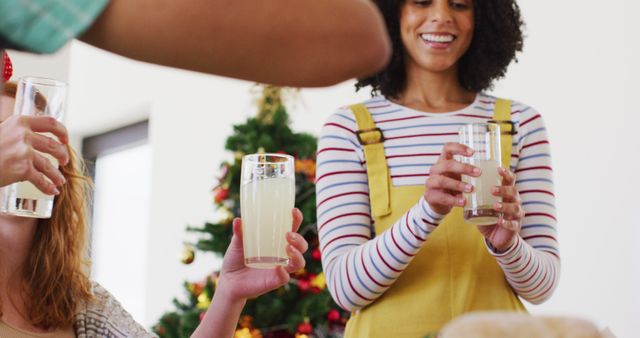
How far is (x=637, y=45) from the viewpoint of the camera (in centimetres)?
345

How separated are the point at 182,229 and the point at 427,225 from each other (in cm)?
401

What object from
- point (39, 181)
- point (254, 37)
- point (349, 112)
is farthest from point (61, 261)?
point (254, 37)

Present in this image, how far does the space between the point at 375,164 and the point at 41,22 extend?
1405mm

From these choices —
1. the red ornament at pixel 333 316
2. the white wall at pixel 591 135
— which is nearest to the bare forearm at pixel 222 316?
the white wall at pixel 591 135

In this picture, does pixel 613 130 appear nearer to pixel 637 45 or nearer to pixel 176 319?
pixel 637 45

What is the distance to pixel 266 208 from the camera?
1872 mm

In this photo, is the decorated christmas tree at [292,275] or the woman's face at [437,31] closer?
the woman's face at [437,31]

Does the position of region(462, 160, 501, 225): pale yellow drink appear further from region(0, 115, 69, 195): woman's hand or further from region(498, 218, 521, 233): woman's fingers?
region(0, 115, 69, 195): woman's hand

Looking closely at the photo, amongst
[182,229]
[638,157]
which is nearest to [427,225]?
[638,157]

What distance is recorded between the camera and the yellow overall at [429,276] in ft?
6.23

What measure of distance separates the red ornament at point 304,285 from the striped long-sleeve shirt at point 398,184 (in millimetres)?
1732

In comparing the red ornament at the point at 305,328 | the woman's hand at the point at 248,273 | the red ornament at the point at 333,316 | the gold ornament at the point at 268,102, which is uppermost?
the gold ornament at the point at 268,102

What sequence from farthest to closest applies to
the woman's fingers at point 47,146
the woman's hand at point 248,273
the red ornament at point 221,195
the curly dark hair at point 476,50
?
the red ornament at point 221,195 → the curly dark hair at point 476,50 → the woman's hand at point 248,273 → the woman's fingers at point 47,146

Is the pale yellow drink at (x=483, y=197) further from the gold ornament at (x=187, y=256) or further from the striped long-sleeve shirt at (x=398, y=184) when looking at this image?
the gold ornament at (x=187, y=256)
